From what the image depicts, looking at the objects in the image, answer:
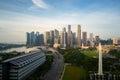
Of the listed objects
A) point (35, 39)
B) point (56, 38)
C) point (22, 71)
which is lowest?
point (22, 71)

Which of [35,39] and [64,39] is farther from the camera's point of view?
[35,39]

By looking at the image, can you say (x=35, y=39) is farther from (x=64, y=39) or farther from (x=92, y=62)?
(x=92, y=62)

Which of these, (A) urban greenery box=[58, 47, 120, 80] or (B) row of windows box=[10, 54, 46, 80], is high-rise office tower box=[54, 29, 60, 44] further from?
(B) row of windows box=[10, 54, 46, 80]

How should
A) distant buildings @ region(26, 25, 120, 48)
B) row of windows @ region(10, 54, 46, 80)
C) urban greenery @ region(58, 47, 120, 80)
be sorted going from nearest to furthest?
row of windows @ region(10, 54, 46, 80) → urban greenery @ region(58, 47, 120, 80) → distant buildings @ region(26, 25, 120, 48)

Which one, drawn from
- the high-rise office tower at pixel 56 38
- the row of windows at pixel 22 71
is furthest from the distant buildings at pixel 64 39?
the row of windows at pixel 22 71

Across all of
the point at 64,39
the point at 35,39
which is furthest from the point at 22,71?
the point at 35,39

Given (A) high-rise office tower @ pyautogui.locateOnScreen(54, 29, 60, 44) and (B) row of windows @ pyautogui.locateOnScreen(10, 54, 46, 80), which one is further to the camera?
(A) high-rise office tower @ pyautogui.locateOnScreen(54, 29, 60, 44)

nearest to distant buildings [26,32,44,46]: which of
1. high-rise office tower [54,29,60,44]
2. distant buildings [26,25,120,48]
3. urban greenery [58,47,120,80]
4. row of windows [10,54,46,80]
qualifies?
distant buildings [26,25,120,48]

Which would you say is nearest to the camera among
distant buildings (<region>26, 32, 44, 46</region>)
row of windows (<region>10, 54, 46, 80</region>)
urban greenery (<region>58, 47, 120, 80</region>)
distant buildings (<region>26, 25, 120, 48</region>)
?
row of windows (<region>10, 54, 46, 80</region>)

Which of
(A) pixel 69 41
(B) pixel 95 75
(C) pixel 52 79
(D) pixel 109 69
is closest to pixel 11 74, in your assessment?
(C) pixel 52 79

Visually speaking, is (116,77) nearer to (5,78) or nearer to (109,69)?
(109,69)

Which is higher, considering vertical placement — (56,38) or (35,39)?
(56,38)
